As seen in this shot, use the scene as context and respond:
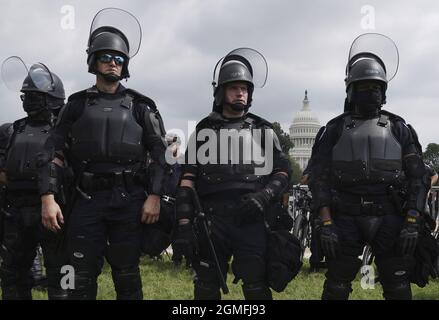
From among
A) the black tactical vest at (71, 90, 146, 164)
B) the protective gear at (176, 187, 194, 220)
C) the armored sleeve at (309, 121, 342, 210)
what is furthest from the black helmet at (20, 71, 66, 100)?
the armored sleeve at (309, 121, 342, 210)

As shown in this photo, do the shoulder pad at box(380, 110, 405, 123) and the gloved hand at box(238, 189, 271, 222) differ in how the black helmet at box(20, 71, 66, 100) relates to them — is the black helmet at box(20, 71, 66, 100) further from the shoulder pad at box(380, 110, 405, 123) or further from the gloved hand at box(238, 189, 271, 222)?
the shoulder pad at box(380, 110, 405, 123)

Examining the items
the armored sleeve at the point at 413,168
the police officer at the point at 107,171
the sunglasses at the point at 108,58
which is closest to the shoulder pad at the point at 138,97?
the police officer at the point at 107,171

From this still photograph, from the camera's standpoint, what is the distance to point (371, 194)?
3.82 metres

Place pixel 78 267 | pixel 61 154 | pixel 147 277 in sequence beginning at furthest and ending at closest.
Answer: pixel 147 277
pixel 61 154
pixel 78 267

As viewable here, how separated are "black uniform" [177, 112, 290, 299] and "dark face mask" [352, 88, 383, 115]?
0.87 meters

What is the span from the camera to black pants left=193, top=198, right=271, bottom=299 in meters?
3.67

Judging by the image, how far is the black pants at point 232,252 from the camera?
367 cm

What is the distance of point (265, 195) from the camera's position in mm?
3693

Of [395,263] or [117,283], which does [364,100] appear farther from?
[117,283]

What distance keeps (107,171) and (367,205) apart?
82.2 inches

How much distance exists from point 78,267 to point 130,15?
7.30ft


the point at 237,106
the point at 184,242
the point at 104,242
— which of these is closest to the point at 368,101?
the point at 237,106

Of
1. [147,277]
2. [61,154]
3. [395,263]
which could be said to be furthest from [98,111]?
[147,277]

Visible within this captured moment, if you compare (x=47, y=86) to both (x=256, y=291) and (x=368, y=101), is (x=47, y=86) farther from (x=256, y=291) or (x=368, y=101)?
(x=368, y=101)
